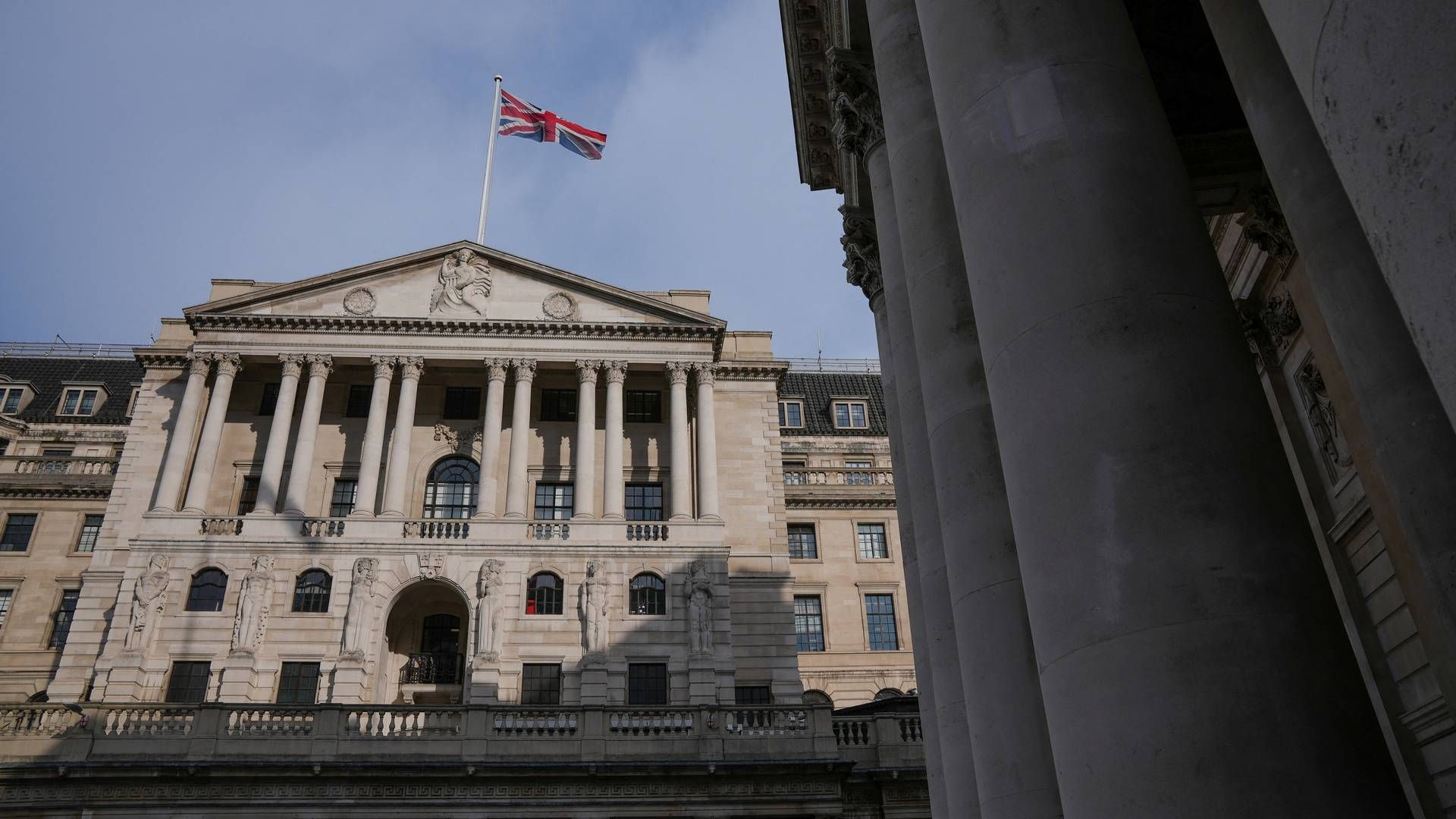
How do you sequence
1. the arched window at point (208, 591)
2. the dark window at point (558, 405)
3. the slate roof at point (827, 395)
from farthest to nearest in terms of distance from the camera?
the slate roof at point (827, 395)
the dark window at point (558, 405)
the arched window at point (208, 591)

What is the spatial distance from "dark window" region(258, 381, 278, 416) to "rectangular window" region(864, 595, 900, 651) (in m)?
32.0

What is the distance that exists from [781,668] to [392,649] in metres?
16.4

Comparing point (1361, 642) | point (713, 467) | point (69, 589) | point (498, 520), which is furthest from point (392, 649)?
point (1361, 642)

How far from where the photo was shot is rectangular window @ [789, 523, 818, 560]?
60375mm

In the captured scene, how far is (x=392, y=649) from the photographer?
45.7m

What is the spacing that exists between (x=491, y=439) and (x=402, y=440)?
3.79 m

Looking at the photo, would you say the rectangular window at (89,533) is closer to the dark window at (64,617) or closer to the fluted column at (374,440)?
the dark window at (64,617)

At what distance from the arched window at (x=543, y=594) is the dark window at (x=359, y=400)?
1243cm

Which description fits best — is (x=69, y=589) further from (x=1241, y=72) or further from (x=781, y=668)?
(x=1241, y=72)

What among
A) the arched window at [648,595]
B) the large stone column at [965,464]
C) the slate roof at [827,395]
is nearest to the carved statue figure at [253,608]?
the arched window at [648,595]

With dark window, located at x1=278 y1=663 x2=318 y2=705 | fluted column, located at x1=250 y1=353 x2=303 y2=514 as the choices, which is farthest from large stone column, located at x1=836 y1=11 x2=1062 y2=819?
fluted column, located at x1=250 y1=353 x2=303 y2=514

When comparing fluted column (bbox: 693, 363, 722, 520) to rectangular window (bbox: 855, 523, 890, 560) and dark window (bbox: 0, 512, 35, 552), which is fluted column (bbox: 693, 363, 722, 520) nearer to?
rectangular window (bbox: 855, 523, 890, 560)

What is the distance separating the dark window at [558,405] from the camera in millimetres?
51500

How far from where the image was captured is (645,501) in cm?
5028
